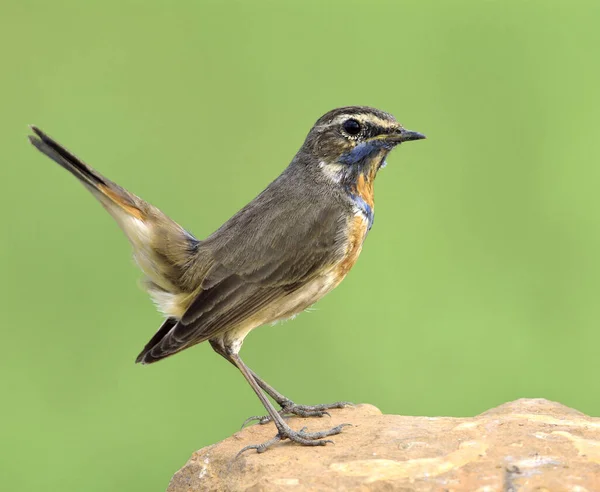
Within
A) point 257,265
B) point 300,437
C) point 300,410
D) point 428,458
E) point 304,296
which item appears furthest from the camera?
point 300,410

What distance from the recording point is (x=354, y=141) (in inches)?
243

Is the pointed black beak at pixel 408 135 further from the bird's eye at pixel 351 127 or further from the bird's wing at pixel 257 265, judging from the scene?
the bird's wing at pixel 257 265

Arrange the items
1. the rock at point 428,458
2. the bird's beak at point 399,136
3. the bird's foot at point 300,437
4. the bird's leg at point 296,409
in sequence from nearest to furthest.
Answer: the rock at point 428,458 → the bird's foot at point 300,437 → the bird's beak at point 399,136 → the bird's leg at point 296,409

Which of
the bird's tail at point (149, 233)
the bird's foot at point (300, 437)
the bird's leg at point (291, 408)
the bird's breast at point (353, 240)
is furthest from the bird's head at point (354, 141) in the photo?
the bird's foot at point (300, 437)

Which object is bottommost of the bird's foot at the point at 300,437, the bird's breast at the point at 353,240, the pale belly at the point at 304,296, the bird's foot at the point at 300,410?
the bird's foot at the point at 300,410

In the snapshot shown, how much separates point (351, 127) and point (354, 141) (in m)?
0.10

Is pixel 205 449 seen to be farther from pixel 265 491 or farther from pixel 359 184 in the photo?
pixel 359 184

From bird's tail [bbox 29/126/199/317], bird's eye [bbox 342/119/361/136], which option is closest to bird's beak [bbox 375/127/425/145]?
bird's eye [bbox 342/119/361/136]

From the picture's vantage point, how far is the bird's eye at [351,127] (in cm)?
615

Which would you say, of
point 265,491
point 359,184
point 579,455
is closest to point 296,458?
point 265,491

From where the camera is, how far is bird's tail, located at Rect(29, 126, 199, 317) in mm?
5832

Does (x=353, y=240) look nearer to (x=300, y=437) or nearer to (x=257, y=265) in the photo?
(x=257, y=265)

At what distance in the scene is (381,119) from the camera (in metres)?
6.09

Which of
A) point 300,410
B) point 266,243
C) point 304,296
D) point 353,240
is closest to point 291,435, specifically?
point 300,410
